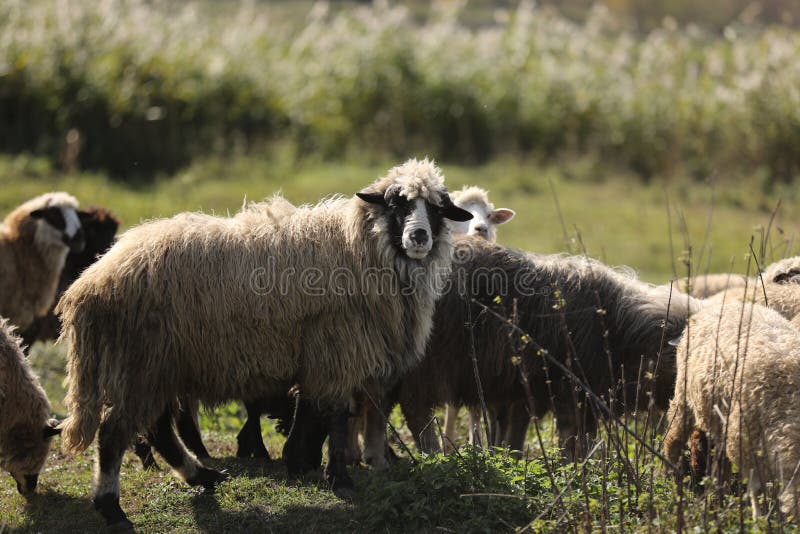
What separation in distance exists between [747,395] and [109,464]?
13.4 ft

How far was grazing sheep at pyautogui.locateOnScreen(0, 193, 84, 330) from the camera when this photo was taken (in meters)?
10.3

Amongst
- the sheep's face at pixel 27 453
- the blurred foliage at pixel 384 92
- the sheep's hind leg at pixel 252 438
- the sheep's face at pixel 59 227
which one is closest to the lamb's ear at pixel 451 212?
the sheep's hind leg at pixel 252 438

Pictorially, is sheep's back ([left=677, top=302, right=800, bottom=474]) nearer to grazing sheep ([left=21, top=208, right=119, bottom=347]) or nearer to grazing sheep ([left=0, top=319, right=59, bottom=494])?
grazing sheep ([left=0, top=319, right=59, bottom=494])

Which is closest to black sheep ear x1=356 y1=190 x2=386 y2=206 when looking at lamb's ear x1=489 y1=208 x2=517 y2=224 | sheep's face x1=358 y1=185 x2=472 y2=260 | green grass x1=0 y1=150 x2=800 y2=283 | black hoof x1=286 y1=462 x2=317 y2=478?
sheep's face x1=358 y1=185 x2=472 y2=260

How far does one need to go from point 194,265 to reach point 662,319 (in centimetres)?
363

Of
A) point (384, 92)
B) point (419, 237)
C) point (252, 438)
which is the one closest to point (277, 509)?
point (252, 438)

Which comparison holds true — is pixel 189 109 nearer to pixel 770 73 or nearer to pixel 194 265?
pixel 770 73

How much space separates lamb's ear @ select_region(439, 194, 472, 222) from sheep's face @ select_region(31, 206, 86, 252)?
4887 millimetres

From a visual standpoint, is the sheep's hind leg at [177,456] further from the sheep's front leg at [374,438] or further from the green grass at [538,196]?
the green grass at [538,196]

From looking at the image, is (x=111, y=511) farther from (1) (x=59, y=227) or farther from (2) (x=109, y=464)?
(1) (x=59, y=227)

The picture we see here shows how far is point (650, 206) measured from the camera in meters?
18.0

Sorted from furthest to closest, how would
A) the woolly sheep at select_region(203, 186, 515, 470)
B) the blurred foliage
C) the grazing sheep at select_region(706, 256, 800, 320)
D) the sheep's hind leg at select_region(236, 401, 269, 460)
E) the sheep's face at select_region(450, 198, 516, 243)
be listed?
the blurred foliage → the sheep's face at select_region(450, 198, 516, 243) → the sheep's hind leg at select_region(236, 401, 269, 460) → the grazing sheep at select_region(706, 256, 800, 320) → the woolly sheep at select_region(203, 186, 515, 470)

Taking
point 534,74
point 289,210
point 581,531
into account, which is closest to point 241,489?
point 289,210

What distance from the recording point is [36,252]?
34.4ft
